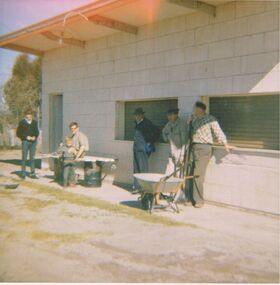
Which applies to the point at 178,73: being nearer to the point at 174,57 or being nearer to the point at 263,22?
the point at 174,57

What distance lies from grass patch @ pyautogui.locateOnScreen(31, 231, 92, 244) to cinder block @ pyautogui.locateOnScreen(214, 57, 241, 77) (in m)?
3.58

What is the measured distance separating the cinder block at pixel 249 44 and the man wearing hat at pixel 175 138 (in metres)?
1.54

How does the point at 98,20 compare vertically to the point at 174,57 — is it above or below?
above

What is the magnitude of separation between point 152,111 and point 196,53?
1.92 m

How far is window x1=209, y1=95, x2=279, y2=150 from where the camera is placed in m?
6.66

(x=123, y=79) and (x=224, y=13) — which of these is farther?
(x=123, y=79)

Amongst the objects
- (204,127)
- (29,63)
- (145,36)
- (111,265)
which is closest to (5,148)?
(29,63)

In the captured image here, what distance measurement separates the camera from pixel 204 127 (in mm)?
7078

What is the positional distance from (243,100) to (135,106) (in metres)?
3.03

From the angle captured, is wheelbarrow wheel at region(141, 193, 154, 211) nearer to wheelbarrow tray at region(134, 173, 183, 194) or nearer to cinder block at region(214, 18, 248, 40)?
wheelbarrow tray at region(134, 173, 183, 194)

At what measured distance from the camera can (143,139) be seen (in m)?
8.36

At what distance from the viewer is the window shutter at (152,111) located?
8680 mm

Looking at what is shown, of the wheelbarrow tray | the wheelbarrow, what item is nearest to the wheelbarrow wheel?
the wheelbarrow

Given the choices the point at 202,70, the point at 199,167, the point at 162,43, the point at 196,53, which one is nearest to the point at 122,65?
the point at 162,43
